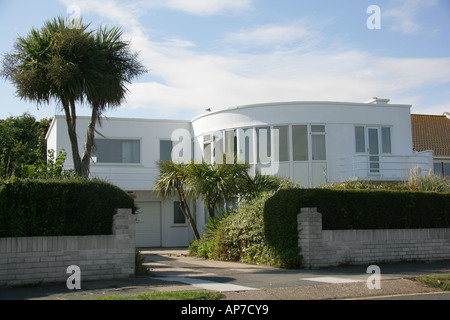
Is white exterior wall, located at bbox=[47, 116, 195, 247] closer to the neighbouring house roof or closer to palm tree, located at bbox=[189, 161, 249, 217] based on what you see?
palm tree, located at bbox=[189, 161, 249, 217]

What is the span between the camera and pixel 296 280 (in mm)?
11180

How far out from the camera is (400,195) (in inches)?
608

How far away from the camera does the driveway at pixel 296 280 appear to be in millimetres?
9297

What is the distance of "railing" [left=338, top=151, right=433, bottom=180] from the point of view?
70.1ft

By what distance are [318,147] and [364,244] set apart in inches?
319

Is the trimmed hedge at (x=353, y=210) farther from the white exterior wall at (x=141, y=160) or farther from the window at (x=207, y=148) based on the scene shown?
the white exterior wall at (x=141, y=160)

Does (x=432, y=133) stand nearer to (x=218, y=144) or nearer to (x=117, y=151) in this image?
(x=218, y=144)

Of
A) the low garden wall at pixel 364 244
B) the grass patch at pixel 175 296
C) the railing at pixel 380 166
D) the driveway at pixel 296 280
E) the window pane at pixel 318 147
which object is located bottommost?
the driveway at pixel 296 280

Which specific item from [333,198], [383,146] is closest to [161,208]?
[383,146]

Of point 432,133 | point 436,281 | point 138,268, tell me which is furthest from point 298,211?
point 432,133

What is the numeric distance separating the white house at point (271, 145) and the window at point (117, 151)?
0.05 metres

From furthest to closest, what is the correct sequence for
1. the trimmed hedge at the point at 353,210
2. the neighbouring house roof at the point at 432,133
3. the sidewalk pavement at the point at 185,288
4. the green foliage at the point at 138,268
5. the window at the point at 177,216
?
the neighbouring house roof at the point at 432,133, the window at the point at 177,216, the trimmed hedge at the point at 353,210, the green foliage at the point at 138,268, the sidewalk pavement at the point at 185,288

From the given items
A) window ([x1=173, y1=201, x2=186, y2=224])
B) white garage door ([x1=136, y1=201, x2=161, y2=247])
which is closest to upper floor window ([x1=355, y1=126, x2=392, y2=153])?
window ([x1=173, y1=201, x2=186, y2=224])

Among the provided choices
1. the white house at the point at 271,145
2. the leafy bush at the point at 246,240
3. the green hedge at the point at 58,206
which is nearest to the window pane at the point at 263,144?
the white house at the point at 271,145
